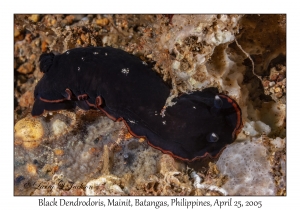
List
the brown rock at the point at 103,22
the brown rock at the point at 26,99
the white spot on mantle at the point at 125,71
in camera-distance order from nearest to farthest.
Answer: the white spot on mantle at the point at 125,71 < the brown rock at the point at 103,22 < the brown rock at the point at 26,99

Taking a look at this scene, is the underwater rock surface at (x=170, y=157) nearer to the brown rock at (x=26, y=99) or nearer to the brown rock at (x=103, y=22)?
the brown rock at (x=103, y=22)

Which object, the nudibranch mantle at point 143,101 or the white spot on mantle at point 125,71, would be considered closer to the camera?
the nudibranch mantle at point 143,101

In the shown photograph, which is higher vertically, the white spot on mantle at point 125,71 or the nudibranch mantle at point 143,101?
the white spot on mantle at point 125,71

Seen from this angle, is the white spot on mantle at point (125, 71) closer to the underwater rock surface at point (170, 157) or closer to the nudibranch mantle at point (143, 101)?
the nudibranch mantle at point (143, 101)

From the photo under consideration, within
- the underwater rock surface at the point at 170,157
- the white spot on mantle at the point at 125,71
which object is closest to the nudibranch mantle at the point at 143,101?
the white spot on mantle at the point at 125,71

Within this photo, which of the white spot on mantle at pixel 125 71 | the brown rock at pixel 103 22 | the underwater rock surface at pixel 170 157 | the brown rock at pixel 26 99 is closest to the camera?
the underwater rock surface at pixel 170 157

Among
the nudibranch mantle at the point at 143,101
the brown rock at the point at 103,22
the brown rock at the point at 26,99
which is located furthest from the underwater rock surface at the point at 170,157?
the brown rock at the point at 26,99

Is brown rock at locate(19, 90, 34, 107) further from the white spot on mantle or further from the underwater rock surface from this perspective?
the white spot on mantle

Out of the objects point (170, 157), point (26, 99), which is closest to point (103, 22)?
point (26, 99)

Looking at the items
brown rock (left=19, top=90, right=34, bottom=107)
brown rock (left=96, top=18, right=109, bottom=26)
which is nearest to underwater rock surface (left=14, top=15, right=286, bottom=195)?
brown rock (left=96, top=18, right=109, bottom=26)
